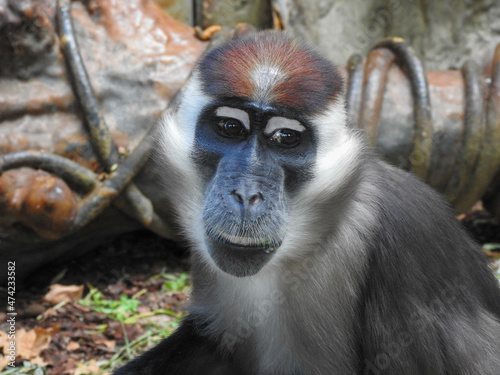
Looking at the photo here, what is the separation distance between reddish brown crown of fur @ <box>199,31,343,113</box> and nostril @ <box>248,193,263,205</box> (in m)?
0.42

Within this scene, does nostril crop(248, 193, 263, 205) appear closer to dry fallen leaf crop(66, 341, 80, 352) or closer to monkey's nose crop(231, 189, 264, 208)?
monkey's nose crop(231, 189, 264, 208)

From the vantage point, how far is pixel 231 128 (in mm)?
2752

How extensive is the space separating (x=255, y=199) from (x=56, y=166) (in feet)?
7.88

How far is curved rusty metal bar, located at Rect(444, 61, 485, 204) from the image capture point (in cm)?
518

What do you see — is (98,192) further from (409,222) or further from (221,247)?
(409,222)

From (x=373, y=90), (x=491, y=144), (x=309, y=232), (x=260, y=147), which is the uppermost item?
A: (x=373, y=90)

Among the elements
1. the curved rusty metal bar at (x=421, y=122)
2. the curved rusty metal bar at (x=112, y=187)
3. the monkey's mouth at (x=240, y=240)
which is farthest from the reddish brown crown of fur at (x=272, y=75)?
the curved rusty metal bar at (x=421, y=122)

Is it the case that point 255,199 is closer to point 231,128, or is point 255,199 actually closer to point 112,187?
point 231,128

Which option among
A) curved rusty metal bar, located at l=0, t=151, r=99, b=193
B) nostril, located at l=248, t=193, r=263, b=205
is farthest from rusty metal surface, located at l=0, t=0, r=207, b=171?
nostril, located at l=248, t=193, r=263, b=205

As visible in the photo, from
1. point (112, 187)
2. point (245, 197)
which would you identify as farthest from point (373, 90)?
point (245, 197)

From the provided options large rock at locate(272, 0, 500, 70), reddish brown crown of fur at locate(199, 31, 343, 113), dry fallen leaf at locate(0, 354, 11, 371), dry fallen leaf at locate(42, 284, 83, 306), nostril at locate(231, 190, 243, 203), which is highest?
large rock at locate(272, 0, 500, 70)

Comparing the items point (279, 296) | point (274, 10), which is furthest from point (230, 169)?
point (274, 10)

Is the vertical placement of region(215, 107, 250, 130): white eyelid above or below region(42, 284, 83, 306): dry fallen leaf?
above

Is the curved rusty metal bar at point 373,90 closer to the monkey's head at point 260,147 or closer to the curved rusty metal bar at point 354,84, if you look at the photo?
the curved rusty metal bar at point 354,84
